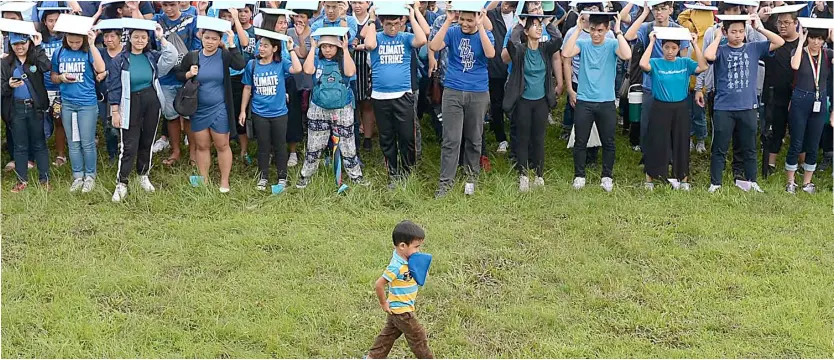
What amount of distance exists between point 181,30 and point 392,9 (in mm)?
2243

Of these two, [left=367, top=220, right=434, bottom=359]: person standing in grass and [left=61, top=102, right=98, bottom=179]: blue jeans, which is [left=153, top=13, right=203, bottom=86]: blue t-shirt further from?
[left=367, top=220, right=434, bottom=359]: person standing in grass

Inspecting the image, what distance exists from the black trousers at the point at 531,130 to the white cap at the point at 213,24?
9.61 feet

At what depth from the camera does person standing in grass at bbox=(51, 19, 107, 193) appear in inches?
372

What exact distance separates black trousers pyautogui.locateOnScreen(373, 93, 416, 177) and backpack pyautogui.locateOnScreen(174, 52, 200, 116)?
174 centimetres

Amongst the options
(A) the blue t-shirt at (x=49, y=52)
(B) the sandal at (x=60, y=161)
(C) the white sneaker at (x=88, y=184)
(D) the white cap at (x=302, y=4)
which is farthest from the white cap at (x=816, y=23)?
(B) the sandal at (x=60, y=161)

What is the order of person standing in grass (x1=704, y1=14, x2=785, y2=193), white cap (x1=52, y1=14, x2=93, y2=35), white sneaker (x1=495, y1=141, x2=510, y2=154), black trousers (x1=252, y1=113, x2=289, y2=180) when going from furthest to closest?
A: white sneaker (x1=495, y1=141, x2=510, y2=154) → black trousers (x1=252, y1=113, x2=289, y2=180) → person standing in grass (x1=704, y1=14, x2=785, y2=193) → white cap (x1=52, y1=14, x2=93, y2=35)

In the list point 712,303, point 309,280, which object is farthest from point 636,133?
point 309,280

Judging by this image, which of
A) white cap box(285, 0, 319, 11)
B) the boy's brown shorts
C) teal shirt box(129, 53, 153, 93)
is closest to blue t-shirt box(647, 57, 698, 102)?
white cap box(285, 0, 319, 11)

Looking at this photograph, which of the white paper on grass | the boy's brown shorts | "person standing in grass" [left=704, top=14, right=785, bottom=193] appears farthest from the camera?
"person standing in grass" [left=704, top=14, right=785, bottom=193]

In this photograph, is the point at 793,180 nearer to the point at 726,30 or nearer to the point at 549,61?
the point at 726,30

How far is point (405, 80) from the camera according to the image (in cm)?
965

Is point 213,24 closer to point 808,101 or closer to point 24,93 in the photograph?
point 24,93

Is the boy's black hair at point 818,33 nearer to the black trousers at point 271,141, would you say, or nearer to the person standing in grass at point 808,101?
the person standing in grass at point 808,101

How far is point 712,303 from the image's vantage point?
734 cm
